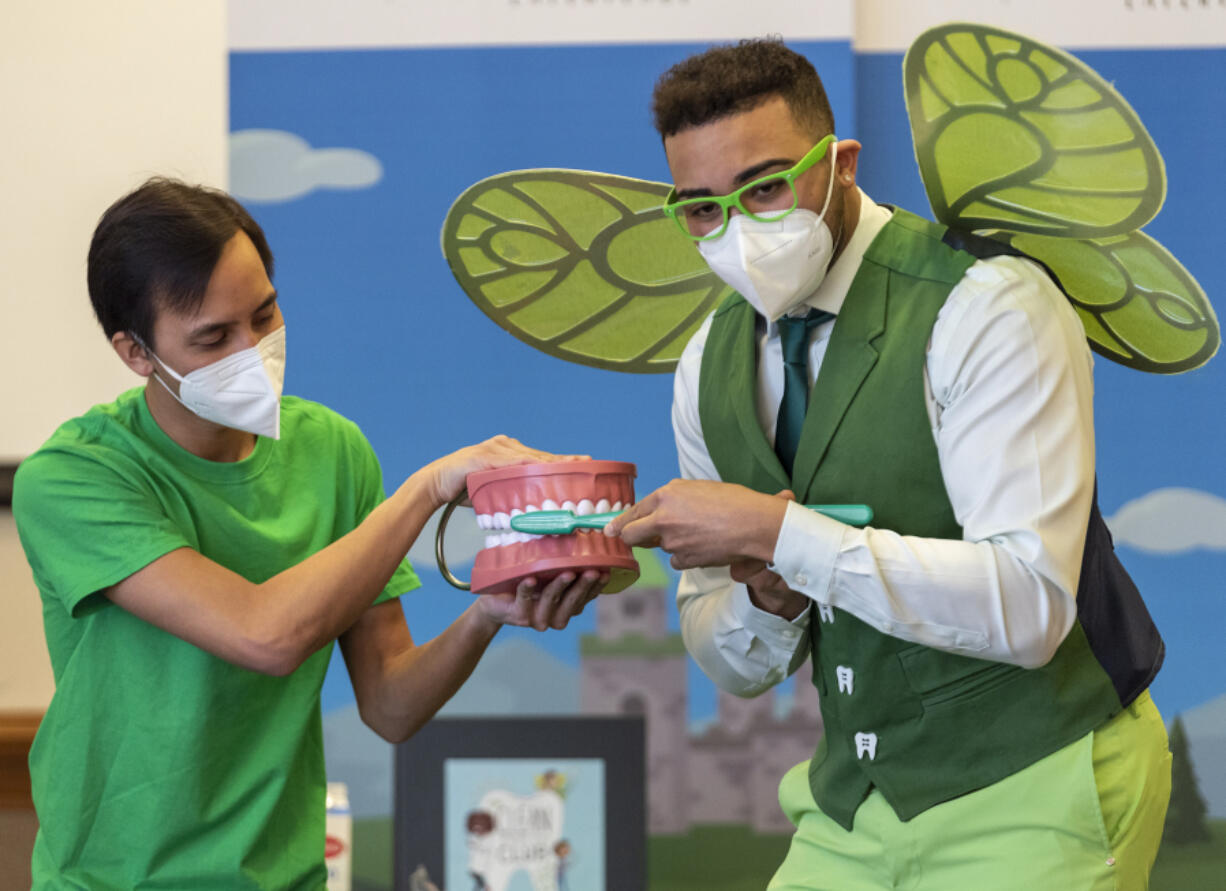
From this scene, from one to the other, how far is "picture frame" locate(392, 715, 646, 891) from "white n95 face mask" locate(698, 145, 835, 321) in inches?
51.1

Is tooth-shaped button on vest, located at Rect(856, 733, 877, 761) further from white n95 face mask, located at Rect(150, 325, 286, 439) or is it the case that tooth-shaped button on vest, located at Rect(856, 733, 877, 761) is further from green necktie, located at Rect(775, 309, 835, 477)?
white n95 face mask, located at Rect(150, 325, 286, 439)

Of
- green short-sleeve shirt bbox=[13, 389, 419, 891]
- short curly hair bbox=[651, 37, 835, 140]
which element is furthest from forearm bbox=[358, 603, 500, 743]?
short curly hair bbox=[651, 37, 835, 140]

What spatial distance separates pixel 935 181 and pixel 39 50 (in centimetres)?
211

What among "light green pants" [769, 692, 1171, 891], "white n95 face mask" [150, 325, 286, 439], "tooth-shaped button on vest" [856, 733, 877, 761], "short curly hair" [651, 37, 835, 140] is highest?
"short curly hair" [651, 37, 835, 140]

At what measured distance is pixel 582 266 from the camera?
2.61 meters

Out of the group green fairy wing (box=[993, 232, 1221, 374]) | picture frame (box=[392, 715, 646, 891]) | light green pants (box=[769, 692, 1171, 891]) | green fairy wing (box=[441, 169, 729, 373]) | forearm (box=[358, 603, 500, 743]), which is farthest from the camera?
picture frame (box=[392, 715, 646, 891])

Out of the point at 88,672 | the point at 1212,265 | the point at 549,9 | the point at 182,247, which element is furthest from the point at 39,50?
the point at 1212,265

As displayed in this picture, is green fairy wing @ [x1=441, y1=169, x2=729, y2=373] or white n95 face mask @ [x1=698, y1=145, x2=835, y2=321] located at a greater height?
green fairy wing @ [x1=441, y1=169, x2=729, y2=373]

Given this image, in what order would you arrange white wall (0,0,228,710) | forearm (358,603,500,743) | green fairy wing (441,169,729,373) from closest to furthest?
1. forearm (358,603,500,743)
2. green fairy wing (441,169,729,373)
3. white wall (0,0,228,710)

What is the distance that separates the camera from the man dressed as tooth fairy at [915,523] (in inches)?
59.2

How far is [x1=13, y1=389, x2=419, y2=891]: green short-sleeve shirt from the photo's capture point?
5.41ft

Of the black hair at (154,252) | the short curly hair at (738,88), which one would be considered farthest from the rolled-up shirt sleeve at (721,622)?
the black hair at (154,252)

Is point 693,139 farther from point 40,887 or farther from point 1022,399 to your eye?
point 40,887

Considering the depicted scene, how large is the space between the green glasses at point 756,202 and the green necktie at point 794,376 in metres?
0.18
